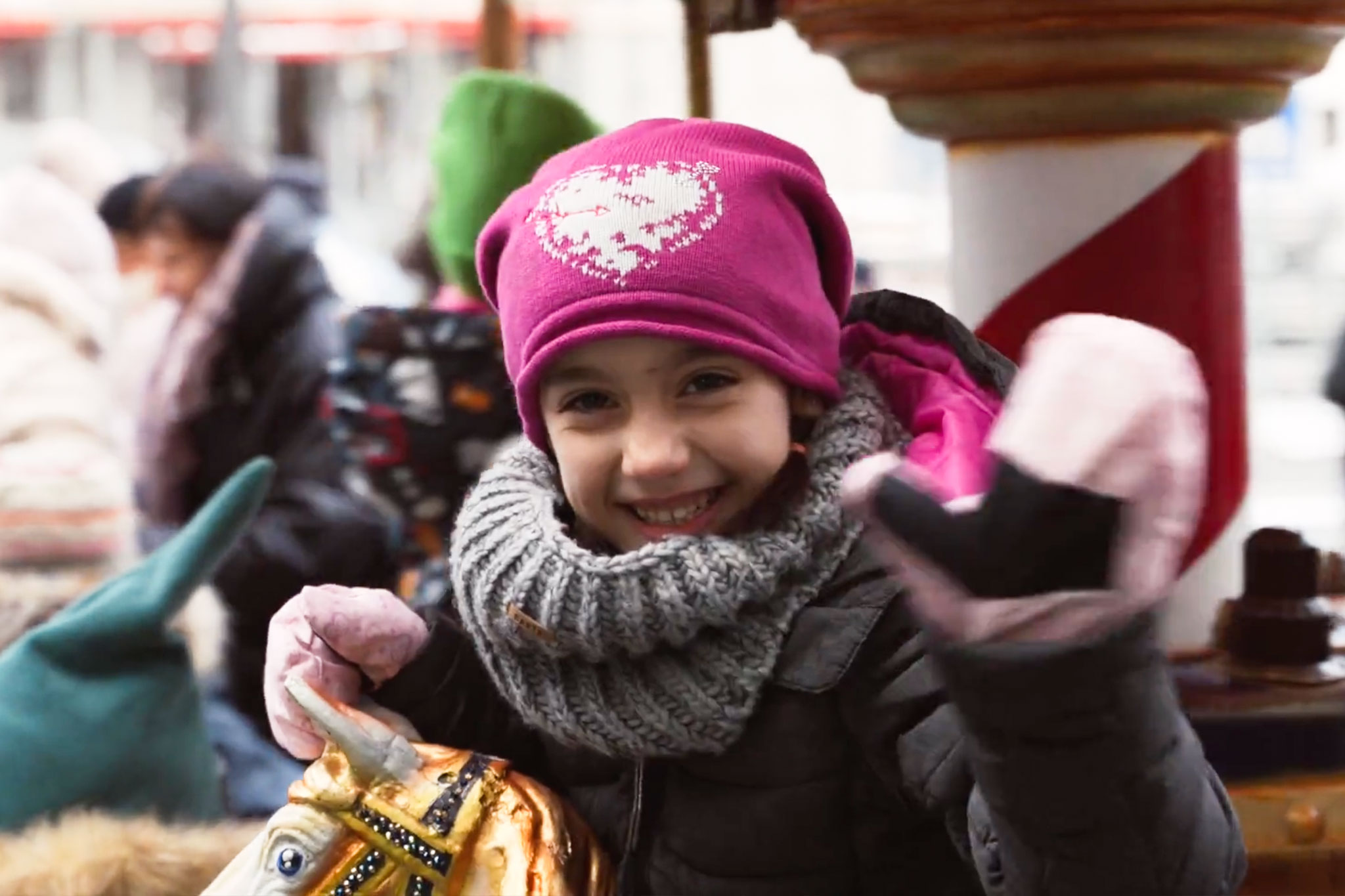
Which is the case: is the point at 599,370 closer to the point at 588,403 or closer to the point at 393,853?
the point at 588,403

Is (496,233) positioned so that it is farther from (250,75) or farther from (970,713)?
(250,75)

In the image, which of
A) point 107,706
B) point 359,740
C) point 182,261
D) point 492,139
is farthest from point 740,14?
point 182,261

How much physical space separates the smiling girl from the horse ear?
6 cm

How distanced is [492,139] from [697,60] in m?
0.41

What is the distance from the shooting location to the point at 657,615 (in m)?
0.85

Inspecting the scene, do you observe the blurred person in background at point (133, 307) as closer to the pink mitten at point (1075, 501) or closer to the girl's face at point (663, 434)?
the girl's face at point (663, 434)

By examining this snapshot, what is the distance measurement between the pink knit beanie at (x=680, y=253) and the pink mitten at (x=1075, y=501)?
26cm

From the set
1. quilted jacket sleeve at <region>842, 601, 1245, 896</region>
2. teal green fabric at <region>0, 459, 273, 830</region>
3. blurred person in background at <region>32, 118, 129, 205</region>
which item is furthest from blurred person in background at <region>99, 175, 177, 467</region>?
quilted jacket sleeve at <region>842, 601, 1245, 896</region>

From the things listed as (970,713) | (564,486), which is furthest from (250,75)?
(970,713)

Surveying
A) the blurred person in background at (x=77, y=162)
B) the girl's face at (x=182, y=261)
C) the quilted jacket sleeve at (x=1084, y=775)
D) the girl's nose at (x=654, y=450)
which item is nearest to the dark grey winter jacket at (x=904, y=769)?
the quilted jacket sleeve at (x=1084, y=775)

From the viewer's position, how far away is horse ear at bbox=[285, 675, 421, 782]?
0.91m

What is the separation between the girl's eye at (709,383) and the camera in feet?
2.96

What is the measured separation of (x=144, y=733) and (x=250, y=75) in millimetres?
4147

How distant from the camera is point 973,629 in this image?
640mm
